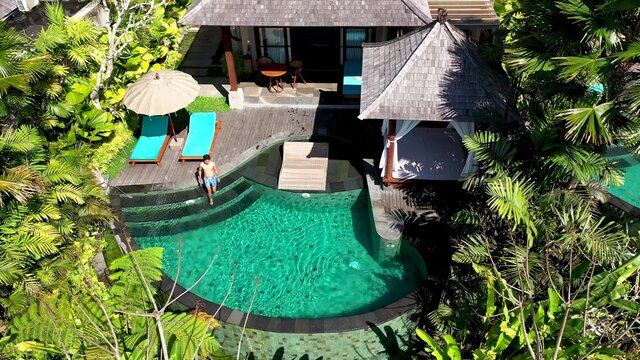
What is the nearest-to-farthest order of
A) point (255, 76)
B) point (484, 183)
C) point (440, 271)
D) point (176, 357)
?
1. point (176, 357)
2. point (484, 183)
3. point (440, 271)
4. point (255, 76)

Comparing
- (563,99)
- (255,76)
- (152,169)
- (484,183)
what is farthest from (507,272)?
(255,76)

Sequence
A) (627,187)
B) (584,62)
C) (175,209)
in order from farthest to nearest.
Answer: (627,187)
(175,209)
(584,62)

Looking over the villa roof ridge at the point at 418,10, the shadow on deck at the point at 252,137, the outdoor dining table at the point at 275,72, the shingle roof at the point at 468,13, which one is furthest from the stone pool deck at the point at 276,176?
the shingle roof at the point at 468,13

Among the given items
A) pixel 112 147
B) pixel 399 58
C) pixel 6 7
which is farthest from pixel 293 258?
pixel 6 7

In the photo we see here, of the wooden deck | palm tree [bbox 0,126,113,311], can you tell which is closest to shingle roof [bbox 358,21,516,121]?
the wooden deck

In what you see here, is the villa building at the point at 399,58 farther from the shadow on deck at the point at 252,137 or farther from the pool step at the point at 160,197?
the pool step at the point at 160,197

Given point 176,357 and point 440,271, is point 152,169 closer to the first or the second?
point 176,357

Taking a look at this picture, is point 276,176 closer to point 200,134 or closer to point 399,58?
point 200,134
